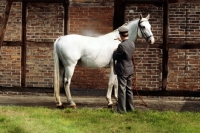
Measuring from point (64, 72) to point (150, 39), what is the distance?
80.3 inches

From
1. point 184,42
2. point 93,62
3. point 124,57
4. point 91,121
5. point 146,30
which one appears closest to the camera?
point 91,121

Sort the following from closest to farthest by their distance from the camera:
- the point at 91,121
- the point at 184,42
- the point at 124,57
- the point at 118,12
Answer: the point at 91,121, the point at 124,57, the point at 184,42, the point at 118,12

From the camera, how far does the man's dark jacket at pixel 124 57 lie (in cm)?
779

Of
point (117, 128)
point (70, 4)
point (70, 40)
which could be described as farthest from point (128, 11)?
point (117, 128)

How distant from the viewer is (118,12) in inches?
400

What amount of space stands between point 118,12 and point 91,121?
3808 mm

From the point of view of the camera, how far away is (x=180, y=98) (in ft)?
33.3

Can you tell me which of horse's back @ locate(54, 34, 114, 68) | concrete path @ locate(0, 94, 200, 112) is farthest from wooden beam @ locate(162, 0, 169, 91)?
horse's back @ locate(54, 34, 114, 68)

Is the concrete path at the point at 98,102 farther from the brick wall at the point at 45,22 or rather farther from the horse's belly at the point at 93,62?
the brick wall at the point at 45,22

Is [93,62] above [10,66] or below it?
above

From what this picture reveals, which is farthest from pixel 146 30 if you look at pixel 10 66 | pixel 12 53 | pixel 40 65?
pixel 10 66

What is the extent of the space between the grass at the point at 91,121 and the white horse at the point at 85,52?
0.74 metres

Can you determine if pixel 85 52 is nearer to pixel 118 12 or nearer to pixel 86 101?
pixel 86 101

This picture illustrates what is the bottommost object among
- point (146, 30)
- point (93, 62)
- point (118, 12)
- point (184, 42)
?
point (93, 62)
